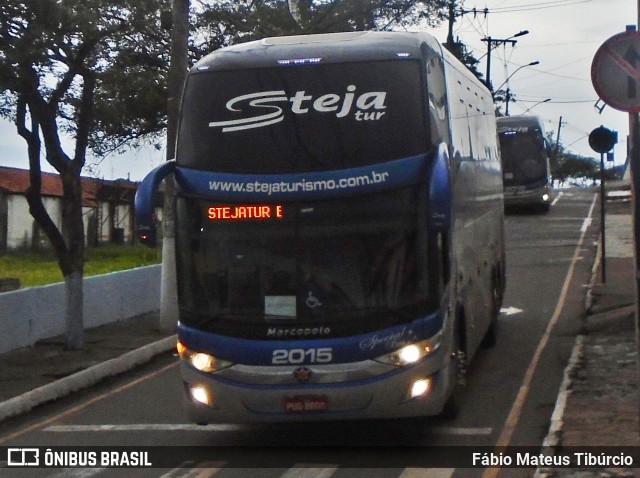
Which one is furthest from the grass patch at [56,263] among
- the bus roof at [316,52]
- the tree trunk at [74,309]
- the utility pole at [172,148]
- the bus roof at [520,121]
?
the bus roof at [316,52]

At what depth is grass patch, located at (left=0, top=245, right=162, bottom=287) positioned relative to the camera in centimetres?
2812

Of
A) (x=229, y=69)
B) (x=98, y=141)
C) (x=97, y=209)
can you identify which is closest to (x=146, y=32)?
(x=98, y=141)

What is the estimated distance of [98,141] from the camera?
21719 millimetres

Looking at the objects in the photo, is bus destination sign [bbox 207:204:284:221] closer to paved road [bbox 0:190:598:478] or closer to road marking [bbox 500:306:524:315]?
paved road [bbox 0:190:598:478]

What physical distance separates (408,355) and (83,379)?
632 cm

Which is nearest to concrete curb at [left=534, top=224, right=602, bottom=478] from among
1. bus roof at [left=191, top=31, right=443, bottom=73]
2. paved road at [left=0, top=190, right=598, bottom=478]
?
paved road at [left=0, top=190, right=598, bottom=478]

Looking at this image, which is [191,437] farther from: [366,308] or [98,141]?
[98,141]

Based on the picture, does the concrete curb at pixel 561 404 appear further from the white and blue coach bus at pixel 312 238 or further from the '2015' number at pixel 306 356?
the '2015' number at pixel 306 356

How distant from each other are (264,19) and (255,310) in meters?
15.4

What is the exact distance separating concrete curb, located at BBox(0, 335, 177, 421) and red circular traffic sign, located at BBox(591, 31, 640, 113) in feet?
24.9

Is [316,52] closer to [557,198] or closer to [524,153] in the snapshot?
[524,153]

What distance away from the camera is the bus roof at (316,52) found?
32.8 feet

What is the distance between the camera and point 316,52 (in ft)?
33.1

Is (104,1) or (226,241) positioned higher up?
(104,1)
